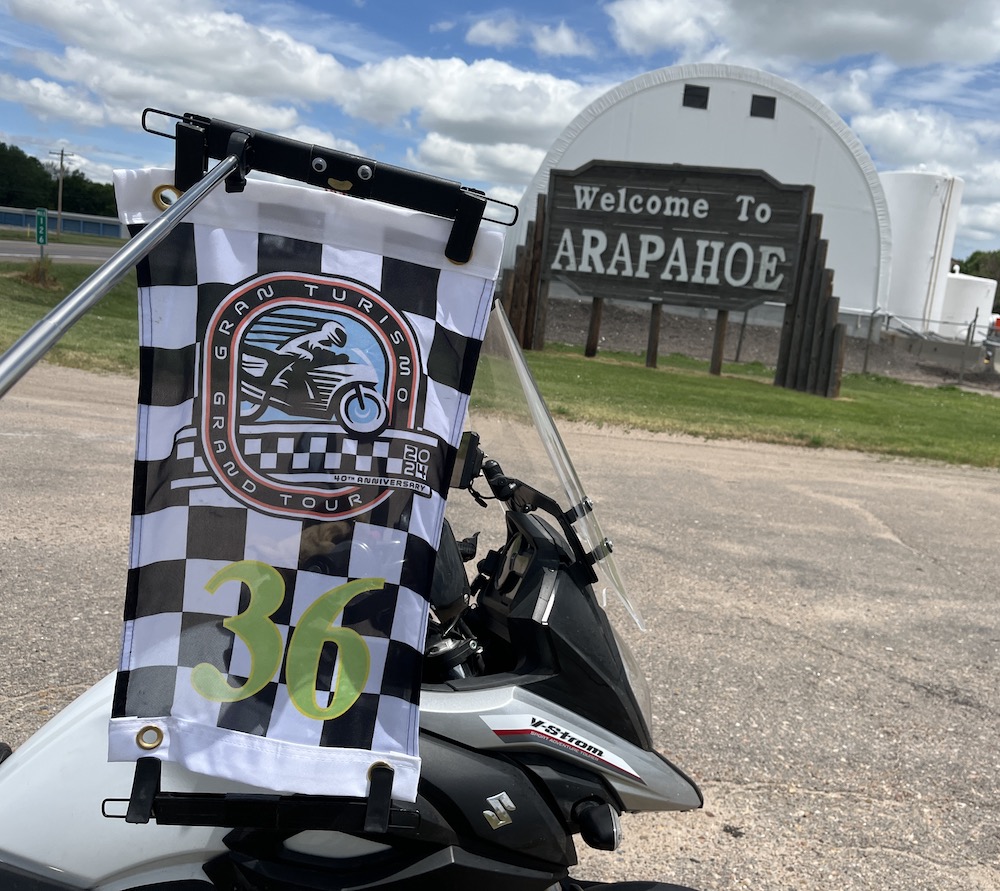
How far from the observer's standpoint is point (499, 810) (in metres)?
1.79

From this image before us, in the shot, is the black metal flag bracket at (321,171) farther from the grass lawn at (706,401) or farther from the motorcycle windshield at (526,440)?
the grass lawn at (706,401)

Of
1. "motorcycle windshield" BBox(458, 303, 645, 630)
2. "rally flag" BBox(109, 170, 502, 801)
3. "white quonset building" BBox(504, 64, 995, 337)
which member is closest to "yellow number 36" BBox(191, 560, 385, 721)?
"rally flag" BBox(109, 170, 502, 801)

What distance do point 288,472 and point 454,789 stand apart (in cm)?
70

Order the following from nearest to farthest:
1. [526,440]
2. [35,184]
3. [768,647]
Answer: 1. [526,440]
2. [768,647]
3. [35,184]

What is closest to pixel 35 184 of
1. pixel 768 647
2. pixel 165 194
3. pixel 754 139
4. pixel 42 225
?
pixel 42 225

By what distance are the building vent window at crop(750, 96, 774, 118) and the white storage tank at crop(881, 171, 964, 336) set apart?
747cm

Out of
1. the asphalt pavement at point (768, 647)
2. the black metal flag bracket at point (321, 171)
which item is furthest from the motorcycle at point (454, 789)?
the asphalt pavement at point (768, 647)

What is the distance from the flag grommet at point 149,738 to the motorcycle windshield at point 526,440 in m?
0.90

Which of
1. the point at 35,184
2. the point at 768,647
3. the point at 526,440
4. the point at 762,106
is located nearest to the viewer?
the point at 526,440

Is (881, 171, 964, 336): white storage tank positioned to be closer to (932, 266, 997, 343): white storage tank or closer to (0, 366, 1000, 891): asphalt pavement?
(932, 266, 997, 343): white storage tank

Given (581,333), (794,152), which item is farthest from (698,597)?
(794,152)

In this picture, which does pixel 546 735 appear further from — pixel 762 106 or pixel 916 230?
pixel 916 230

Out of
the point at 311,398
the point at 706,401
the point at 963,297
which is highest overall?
the point at 963,297

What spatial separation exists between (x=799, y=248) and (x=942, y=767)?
16916 millimetres
